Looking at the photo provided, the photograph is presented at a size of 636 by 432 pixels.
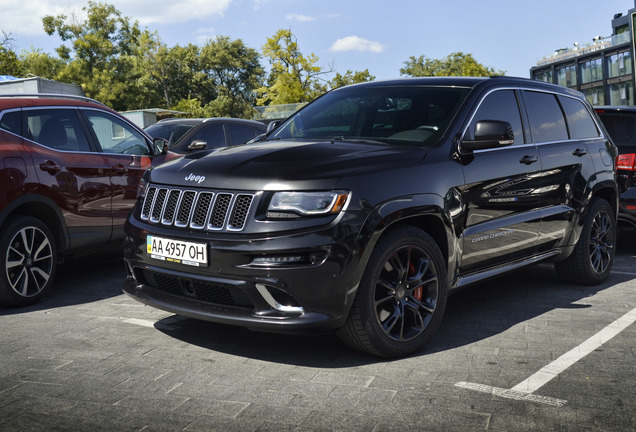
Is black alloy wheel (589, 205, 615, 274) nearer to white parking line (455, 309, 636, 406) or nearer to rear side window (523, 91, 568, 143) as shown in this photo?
rear side window (523, 91, 568, 143)

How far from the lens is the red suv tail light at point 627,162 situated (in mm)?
8070

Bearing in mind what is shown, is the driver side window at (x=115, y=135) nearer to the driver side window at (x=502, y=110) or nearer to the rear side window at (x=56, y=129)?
the rear side window at (x=56, y=129)

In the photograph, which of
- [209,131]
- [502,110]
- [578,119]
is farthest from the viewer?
[209,131]

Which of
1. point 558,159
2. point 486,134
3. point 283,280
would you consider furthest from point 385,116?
point 283,280

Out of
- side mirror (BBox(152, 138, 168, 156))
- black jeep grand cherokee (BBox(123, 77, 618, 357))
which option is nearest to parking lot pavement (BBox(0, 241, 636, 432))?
black jeep grand cherokee (BBox(123, 77, 618, 357))

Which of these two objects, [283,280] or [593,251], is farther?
[593,251]

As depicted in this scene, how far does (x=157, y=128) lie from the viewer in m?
11.7

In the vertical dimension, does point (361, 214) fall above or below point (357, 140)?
below

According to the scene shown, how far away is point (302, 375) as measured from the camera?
4117 mm

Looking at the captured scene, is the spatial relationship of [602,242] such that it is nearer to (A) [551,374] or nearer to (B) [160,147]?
(A) [551,374]

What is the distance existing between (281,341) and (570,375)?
1841 millimetres

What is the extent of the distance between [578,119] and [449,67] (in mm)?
77249

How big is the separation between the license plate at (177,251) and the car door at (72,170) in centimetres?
215

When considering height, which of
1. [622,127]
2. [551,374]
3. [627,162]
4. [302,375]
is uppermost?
[622,127]
